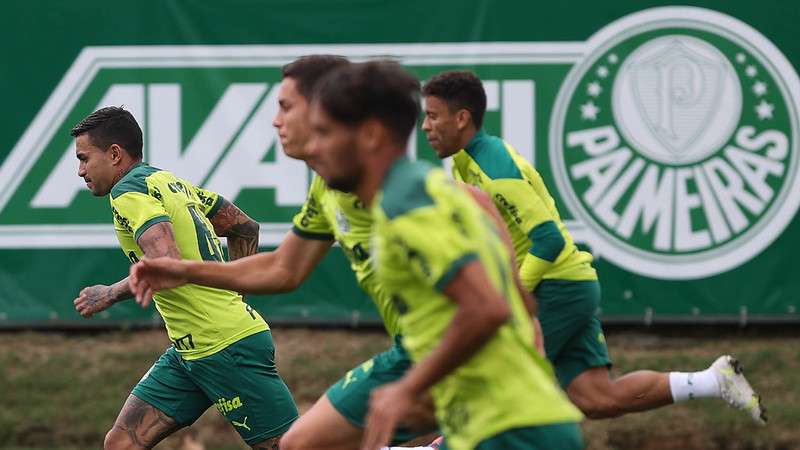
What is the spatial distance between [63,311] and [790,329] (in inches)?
206

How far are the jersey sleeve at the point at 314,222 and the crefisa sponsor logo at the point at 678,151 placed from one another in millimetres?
4911

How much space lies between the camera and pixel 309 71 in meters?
5.41

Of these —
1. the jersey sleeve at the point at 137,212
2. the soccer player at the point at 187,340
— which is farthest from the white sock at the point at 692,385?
the jersey sleeve at the point at 137,212

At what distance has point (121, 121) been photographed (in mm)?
6707

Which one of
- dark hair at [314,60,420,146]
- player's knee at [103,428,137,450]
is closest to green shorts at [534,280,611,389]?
player's knee at [103,428,137,450]

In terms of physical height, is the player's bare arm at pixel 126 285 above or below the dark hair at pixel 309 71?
below

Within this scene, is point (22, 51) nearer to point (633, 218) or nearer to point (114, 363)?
point (114, 363)

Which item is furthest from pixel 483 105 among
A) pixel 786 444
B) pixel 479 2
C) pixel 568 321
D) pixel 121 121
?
pixel 786 444

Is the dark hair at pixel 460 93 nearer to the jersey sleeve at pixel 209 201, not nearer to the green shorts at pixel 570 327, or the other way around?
the green shorts at pixel 570 327

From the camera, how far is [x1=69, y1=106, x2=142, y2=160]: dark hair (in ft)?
21.8

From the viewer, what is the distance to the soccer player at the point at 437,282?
371 centimetres

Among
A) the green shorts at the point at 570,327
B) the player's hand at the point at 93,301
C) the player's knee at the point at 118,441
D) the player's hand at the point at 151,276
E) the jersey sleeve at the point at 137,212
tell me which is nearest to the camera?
the player's hand at the point at 151,276

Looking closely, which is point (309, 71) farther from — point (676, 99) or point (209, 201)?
point (676, 99)

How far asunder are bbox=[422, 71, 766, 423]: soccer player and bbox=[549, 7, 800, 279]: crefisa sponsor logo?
2.56m
